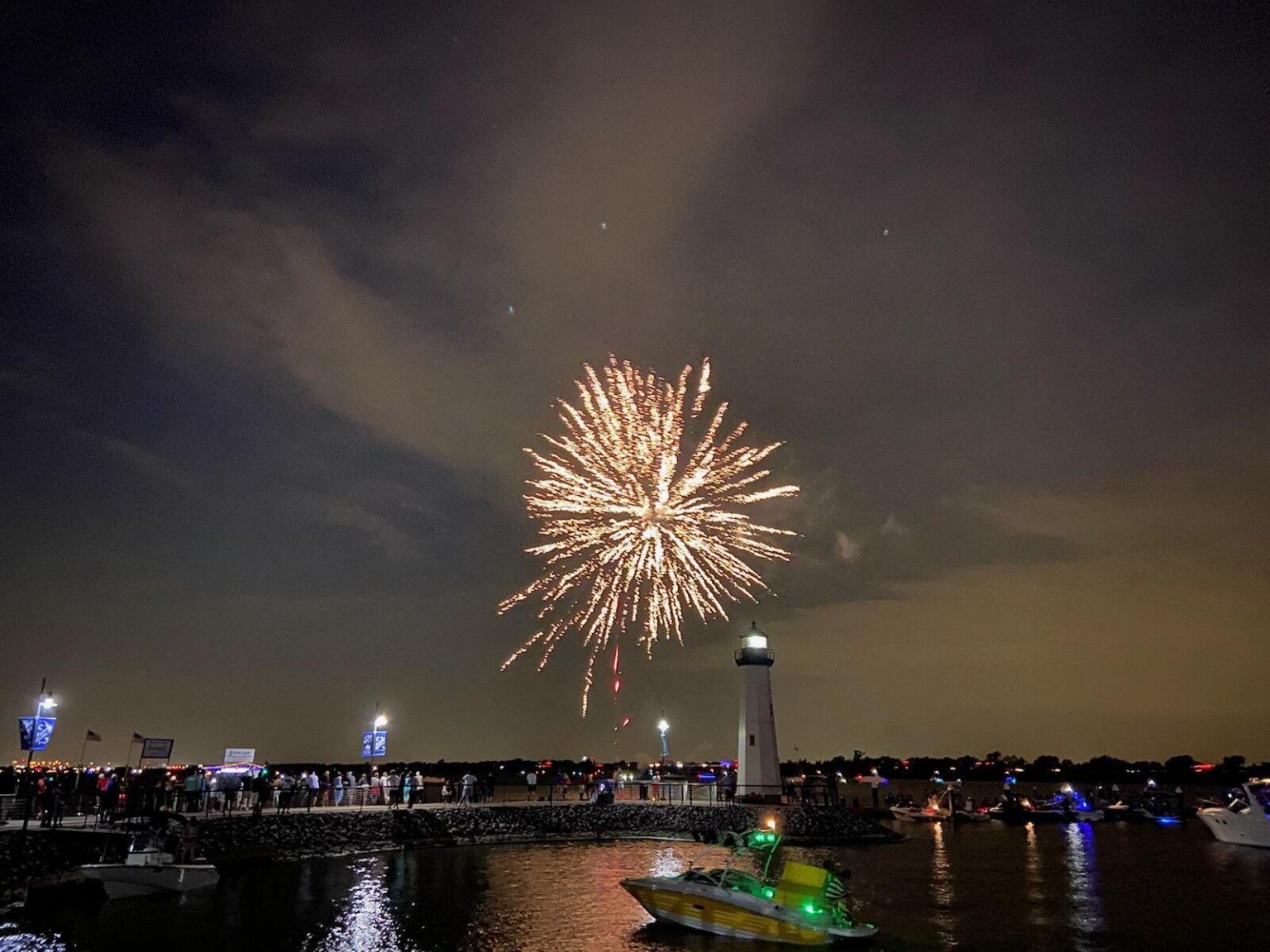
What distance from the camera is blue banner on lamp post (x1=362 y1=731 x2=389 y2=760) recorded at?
2032 inches

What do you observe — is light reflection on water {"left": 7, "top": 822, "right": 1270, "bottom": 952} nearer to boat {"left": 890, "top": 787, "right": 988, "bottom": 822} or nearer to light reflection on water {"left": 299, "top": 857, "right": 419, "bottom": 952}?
light reflection on water {"left": 299, "top": 857, "right": 419, "bottom": 952}

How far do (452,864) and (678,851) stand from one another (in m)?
13.4

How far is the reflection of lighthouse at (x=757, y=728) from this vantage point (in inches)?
2293

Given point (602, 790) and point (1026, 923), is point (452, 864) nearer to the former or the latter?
point (602, 790)

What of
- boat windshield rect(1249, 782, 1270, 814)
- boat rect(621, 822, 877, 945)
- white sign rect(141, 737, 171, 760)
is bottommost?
boat rect(621, 822, 877, 945)

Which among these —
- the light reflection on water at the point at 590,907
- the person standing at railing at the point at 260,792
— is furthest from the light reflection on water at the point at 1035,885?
the person standing at railing at the point at 260,792

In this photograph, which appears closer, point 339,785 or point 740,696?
point 339,785

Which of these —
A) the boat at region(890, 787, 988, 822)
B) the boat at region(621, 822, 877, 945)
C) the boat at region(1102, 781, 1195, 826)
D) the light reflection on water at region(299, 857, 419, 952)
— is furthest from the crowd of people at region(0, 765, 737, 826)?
the boat at region(1102, 781, 1195, 826)

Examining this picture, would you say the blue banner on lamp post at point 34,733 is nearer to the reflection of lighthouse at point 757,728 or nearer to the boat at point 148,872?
the boat at point 148,872

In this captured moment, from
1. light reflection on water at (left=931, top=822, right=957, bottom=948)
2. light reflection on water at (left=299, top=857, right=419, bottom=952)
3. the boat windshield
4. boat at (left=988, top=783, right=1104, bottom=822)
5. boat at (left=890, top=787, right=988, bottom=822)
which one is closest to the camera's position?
light reflection on water at (left=299, top=857, right=419, bottom=952)

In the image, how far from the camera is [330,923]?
2775 centimetres

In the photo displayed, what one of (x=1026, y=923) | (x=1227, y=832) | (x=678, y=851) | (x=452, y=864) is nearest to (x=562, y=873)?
(x=452, y=864)

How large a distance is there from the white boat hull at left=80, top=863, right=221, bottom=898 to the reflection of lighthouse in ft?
117

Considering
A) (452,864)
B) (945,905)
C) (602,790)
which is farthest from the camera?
(602,790)
